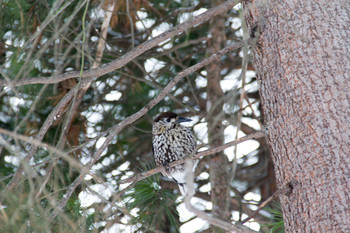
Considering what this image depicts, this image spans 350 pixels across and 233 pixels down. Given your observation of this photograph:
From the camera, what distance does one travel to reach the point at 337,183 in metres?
1.84

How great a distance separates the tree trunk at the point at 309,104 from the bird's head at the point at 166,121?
1.74m

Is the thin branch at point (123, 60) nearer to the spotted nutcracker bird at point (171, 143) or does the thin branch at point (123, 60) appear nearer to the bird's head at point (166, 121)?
the bird's head at point (166, 121)

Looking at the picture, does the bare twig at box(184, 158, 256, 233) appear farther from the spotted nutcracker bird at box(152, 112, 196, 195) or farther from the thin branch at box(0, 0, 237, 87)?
the spotted nutcracker bird at box(152, 112, 196, 195)

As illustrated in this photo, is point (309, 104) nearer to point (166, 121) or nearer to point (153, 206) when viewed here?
point (153, 206)

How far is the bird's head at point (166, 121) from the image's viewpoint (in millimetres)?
3907

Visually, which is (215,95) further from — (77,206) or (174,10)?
(77,206)

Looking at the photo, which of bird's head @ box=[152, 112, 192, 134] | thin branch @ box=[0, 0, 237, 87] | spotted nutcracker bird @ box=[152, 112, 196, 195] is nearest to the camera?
thin branch @ box=[0, 0, 237, 87]

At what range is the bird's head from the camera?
3907 millimetres

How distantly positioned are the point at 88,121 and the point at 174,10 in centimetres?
127

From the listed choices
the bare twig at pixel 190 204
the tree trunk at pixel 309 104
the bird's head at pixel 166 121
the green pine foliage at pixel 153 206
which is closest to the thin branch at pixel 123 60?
the tree trunk at pixel 309 104

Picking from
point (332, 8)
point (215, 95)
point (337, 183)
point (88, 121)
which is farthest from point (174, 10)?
point (337, 183)

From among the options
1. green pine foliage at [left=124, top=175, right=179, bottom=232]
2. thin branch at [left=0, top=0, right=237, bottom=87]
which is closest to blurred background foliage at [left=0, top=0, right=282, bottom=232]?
green pine foliage at [left=124, top=175, right=179, bottom=232]

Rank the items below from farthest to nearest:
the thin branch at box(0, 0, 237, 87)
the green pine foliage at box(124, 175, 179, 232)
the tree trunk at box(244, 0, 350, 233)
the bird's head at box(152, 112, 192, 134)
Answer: the bird's head at box(152, 112, 192, 134)
the green pine foliage at box(124, 175, 179, 232)
the thin branch at box(0, 0, 237, 87)
the tree trunk at box(244, 0, 350, 233)

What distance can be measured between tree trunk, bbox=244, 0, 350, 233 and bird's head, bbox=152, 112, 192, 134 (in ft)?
5.70
